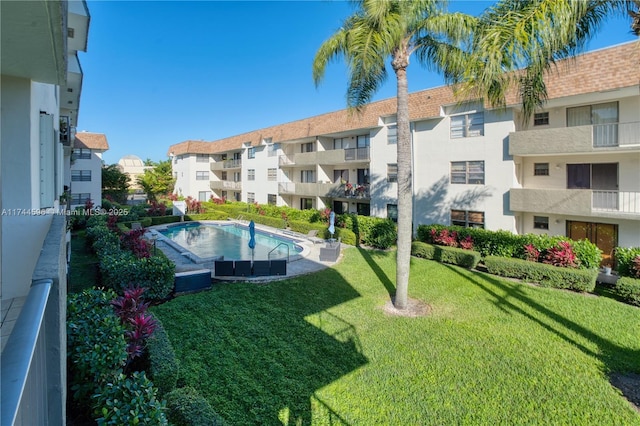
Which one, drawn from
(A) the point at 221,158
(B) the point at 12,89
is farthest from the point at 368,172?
(A) the point at 221,158

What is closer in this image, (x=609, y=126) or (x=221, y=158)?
(x=609, y=126)

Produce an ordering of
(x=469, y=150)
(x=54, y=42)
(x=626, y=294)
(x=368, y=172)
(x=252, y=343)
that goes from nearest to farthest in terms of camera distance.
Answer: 1. (x=54, y=42)
2. (x=252, y=343)
3. (x=626, y=294)
4. (x=469, y=150)
5. (x=368, y=172)

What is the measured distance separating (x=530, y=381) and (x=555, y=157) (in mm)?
14374

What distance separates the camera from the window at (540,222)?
1773 cm

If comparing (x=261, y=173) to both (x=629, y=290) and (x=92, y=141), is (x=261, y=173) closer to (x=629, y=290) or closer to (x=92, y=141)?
(x=92, y=141)

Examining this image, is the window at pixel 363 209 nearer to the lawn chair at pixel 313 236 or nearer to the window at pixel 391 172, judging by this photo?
the window at pixel 391 172

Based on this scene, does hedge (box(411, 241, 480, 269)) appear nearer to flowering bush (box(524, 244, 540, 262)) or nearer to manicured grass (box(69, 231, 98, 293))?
flowering bush (box(524, 244, 540, 262))

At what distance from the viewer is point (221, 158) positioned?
159ft

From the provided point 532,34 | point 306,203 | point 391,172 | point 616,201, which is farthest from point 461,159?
point 306,203

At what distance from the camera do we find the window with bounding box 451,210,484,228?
1931 centimetres

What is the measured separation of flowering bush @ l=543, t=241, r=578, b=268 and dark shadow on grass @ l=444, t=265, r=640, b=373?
2.26 meters

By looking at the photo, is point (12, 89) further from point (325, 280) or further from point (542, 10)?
point (325, 280)

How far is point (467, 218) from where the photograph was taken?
65.1 ft

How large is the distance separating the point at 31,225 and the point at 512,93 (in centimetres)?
2000
